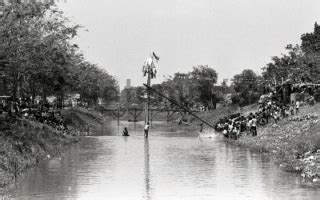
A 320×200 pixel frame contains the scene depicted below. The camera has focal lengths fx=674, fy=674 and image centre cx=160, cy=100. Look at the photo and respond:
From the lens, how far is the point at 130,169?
3944cm

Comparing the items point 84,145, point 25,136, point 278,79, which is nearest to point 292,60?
point 278,79

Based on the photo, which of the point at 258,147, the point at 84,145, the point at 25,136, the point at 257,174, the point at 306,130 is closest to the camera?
the point at 257,174

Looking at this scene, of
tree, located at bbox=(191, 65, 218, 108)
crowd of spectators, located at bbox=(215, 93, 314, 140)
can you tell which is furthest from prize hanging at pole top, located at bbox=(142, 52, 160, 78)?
tree, located at bbox=(191, 65, 218, 108)

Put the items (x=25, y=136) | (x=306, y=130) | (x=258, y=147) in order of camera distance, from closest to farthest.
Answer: (x=25, y=136) < (x=306, y=130) < (x=258, y=147)

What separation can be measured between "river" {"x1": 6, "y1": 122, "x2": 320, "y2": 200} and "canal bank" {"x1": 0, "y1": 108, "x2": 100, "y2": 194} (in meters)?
0.61

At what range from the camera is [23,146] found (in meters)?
40.2

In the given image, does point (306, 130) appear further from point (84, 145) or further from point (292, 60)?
point (292, 60)

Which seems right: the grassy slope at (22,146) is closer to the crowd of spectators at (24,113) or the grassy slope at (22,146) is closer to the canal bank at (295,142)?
the crowd of spectators at (24,113)

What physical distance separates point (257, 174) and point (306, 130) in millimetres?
11737

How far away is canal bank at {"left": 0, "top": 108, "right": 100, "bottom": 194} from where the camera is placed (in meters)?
33.2

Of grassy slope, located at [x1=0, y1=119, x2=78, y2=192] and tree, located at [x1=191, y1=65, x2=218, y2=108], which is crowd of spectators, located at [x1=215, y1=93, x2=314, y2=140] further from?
tree, located at [x1=191, y1=65, x2=218, y2=108]

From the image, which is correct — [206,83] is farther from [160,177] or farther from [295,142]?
[160,177]

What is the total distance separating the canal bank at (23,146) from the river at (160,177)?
61 cm

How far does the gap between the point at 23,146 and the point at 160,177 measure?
956 cm
